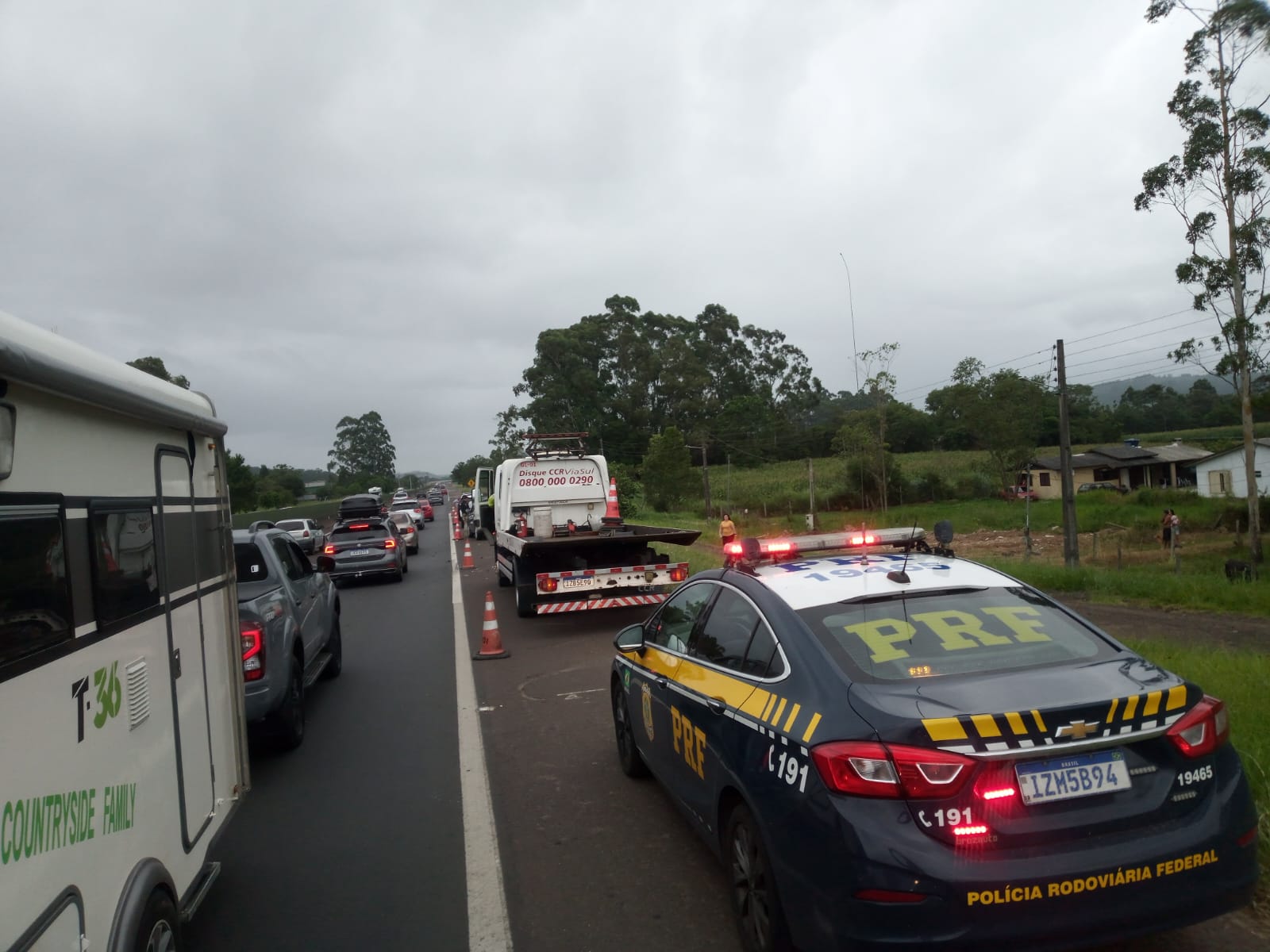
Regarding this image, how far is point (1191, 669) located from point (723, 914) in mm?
5269

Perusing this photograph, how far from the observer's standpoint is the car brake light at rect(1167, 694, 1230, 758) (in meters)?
3.14

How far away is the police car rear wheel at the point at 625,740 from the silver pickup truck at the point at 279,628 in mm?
2430

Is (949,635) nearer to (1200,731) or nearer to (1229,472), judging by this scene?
(1200,731)

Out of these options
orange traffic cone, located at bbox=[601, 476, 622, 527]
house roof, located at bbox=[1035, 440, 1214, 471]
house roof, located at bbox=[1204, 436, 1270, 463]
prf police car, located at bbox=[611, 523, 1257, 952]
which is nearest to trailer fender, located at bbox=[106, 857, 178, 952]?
prf police car, located at bbox=[611, 523, 1257, 952]

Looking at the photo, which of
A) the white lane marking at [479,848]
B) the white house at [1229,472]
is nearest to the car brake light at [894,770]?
the white lane marking at [479,848]

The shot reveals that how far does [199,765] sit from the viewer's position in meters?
4.12

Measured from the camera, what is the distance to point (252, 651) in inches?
253

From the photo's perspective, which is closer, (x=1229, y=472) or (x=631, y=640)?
(x=631, y=640)

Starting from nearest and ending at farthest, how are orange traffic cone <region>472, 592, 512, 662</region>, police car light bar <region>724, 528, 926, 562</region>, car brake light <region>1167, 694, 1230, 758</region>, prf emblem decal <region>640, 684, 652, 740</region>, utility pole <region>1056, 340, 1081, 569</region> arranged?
car brake light <region>1167, 694, 1230, 758</region>
police car light bar <region>724, 528, 926, 562</region>
prf emblem decal <region>640, 684, 652, 740</region>
orange traffic cone <region>472, 592, 512, 662</region>
utility pole <region>1056, 340, 1081, 569</region>

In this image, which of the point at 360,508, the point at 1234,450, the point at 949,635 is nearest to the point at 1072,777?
the point at 949,635

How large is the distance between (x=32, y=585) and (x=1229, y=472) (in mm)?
67064

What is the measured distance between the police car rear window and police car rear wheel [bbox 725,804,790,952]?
2.67ft

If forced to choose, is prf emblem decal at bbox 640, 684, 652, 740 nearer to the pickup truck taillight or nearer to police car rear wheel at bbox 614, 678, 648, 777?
police car rear wheel at bbox 614, 678, 648, 777

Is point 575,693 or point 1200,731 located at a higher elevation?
point 1200,731
